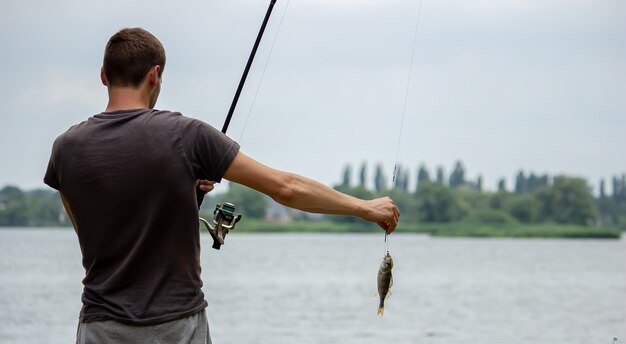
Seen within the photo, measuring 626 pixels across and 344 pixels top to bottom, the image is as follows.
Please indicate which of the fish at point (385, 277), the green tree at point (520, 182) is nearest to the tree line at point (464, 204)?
the green tree at point (520, 182)

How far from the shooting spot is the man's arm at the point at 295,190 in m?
3.18

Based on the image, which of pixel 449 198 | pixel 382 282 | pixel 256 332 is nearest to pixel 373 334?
pixel 256 332

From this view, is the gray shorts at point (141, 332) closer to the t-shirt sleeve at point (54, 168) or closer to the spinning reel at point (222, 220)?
the t-shirt sleeve at point (54, 168)

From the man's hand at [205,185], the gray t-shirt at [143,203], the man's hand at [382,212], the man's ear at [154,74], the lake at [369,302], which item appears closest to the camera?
the gray t-shirt at [143,203]

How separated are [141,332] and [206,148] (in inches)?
21.9

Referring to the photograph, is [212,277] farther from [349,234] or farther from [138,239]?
[349,234]

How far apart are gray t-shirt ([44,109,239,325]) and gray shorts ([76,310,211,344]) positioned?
2cm

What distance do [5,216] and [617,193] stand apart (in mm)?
80781

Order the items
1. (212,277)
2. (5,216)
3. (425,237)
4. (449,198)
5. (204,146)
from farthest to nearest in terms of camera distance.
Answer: (425,237) < (5,216) < (449,198) < (212,277) < (204,146)

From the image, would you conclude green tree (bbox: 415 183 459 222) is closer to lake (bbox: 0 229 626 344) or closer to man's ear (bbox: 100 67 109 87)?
lake (bbox: 0 229 626 344)

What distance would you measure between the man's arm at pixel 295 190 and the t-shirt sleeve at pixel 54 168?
1.67ft

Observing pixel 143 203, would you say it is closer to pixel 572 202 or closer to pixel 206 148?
pixel 206 148

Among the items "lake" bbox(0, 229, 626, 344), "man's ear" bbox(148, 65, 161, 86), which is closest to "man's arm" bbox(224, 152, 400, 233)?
"man's ear" bbox(148, 65, 161, 86)

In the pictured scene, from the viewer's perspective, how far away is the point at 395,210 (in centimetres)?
356
